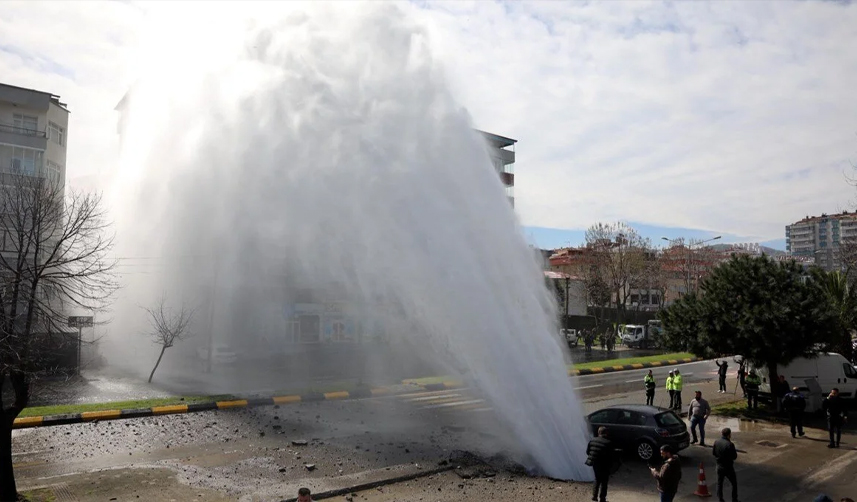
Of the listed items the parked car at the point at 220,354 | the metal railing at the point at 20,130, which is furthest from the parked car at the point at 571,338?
the metal railing at the point at 20,130

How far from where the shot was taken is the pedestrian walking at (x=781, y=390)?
2009 centimetres

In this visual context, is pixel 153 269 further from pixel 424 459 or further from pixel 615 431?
pixel 615 431

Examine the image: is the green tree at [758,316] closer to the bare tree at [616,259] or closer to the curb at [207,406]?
the curb at [207,406]

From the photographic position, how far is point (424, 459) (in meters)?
14.6

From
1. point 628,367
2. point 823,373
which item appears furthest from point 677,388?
point 628,367

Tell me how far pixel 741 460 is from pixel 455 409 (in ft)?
32.8

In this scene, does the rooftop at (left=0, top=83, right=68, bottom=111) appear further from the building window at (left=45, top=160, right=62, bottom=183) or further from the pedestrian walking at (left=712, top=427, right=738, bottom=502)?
the pedestrian walking at (left=712, top=427, right=738, bottom=502)

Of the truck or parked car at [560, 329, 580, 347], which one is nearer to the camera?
parked car at [560, 329, 580, 347]

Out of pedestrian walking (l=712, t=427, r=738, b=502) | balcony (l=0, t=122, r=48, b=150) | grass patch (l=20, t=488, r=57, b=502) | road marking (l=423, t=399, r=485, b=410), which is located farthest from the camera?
balcony (l=0, t=122, r=48, b=150)

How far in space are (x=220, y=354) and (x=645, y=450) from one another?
3079 centimetres

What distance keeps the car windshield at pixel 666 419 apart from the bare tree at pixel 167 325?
21468mm

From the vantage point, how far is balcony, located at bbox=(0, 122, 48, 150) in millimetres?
41562

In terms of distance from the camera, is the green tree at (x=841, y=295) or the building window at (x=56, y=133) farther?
the building window at (x=56, y=133)

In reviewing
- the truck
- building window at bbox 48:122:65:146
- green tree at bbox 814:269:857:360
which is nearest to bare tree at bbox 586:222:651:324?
the truck
